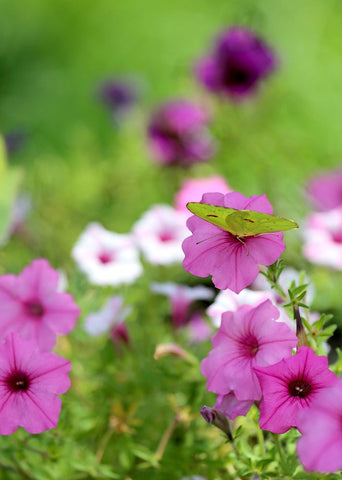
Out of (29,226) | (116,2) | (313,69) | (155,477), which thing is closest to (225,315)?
(155,477)

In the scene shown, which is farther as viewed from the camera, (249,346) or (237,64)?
(237,64)

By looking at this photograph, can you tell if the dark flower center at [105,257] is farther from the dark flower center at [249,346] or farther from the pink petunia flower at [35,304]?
the dark flower center at [249,346]

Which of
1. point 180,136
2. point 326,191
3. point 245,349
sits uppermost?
point 180,136

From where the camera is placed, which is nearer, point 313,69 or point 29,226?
point 29,226

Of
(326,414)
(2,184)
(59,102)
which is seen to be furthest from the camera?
(59,102)

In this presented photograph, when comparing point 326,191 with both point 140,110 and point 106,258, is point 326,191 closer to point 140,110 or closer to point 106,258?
point 106,258

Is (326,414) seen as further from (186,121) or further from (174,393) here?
(186,121)

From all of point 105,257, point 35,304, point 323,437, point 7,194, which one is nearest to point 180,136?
point 7,194
